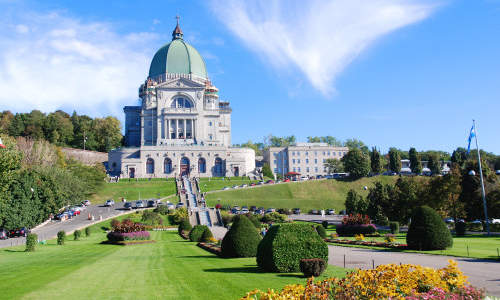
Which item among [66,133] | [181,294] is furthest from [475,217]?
[66,133]

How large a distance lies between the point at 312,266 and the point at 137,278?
6898mm

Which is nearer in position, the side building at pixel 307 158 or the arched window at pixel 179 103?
the arched window at pixel 179 103

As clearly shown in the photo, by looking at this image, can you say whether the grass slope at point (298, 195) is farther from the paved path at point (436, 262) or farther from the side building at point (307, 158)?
the paved path at point (436, 262)

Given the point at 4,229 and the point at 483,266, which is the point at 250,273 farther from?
the point at 4,229

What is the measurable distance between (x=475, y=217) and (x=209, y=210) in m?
35.0

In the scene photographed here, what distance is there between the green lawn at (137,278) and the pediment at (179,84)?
8626cm

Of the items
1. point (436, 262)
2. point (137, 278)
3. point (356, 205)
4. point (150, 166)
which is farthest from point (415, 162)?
point (137, 278)

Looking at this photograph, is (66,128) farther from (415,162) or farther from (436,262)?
(436,262)

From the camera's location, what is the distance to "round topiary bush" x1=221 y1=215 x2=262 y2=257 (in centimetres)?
2139

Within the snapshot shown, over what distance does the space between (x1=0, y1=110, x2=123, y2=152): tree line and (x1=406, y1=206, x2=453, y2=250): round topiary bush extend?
9839 cm

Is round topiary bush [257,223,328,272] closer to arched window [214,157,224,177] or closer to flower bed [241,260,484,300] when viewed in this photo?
flower bed [241,260,484,300]

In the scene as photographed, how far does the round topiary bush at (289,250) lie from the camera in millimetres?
16500

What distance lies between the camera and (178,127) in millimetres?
106375

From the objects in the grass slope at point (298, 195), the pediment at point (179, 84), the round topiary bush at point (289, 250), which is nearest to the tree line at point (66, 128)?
the pediment at point (179, 84)
